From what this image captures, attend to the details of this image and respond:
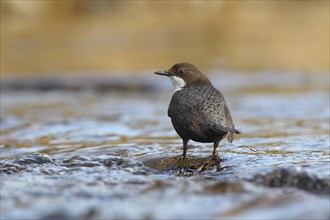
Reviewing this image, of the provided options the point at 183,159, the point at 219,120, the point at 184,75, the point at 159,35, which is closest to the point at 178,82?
the point at 184,75

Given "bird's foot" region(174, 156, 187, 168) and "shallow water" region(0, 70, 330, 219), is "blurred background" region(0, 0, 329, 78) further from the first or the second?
"bird's foot" region(174, 156, 187, 168)

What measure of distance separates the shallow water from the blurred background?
4.96m

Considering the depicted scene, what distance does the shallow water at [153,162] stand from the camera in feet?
14.3

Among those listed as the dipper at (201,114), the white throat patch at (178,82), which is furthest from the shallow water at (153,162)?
the white throat patch at (178,82)

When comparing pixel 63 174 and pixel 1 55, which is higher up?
pixel 1 55

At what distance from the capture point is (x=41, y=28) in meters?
24.0

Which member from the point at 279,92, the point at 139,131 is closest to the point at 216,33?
the point at 279,92

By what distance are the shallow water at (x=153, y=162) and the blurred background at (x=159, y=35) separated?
16.3ft

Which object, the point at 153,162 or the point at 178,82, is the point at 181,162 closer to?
the point at 153,162

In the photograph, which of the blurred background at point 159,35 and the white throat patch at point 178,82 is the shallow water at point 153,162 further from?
the blurred background at point 159,35

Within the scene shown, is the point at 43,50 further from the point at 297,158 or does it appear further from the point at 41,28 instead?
the point at 297,158

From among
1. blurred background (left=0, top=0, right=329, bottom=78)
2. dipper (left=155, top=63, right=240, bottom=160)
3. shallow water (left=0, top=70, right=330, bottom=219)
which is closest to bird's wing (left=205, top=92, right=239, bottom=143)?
dipper (left=155, top=63, right=240, bottom=160)

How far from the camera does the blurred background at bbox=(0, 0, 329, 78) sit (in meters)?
17.3

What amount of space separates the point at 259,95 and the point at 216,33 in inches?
444
